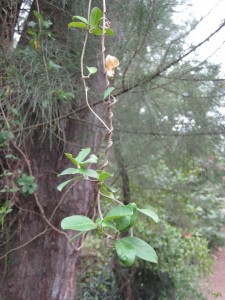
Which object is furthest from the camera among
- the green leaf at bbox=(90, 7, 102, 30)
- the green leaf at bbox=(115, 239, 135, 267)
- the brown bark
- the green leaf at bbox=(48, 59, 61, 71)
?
the brown bark

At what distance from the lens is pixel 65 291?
5.92 feet

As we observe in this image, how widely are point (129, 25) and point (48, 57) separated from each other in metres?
0.41

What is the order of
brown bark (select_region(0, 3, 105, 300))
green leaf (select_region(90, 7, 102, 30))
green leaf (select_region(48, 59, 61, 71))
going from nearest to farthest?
green leaf (select_region(90, 7, 102, 30))
green leaf (select_region(48, 59, 61, 71))
brown bark (select_region(0, 3, 105, 300))

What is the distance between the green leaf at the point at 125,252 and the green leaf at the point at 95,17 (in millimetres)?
557

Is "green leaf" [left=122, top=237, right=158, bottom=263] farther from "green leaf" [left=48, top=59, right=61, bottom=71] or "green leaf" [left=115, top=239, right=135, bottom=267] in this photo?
"green leaf" [left=48, top=59, right=61, bottom=71]

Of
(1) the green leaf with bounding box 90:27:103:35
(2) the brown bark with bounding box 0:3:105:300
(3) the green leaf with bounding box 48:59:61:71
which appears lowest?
(2) the brown bark with bounding box 0:3:105:300

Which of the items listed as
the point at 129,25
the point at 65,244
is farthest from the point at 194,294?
the point at 129,25

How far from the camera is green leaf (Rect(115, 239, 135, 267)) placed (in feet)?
1.76

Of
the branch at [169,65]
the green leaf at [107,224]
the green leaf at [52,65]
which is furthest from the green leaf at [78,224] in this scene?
the branch at [169,65]

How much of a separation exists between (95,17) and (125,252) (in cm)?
59

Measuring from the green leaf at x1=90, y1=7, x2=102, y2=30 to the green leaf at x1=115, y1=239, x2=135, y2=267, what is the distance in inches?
21.9

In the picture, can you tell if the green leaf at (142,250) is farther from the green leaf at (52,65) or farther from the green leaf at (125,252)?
the green leaf at (52,65)

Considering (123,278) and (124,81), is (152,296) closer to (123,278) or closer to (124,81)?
(123,278)

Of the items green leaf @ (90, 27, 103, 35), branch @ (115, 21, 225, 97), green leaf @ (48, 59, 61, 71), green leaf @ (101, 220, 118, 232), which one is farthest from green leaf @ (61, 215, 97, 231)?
branch @ (115, 21, 225, 97)
